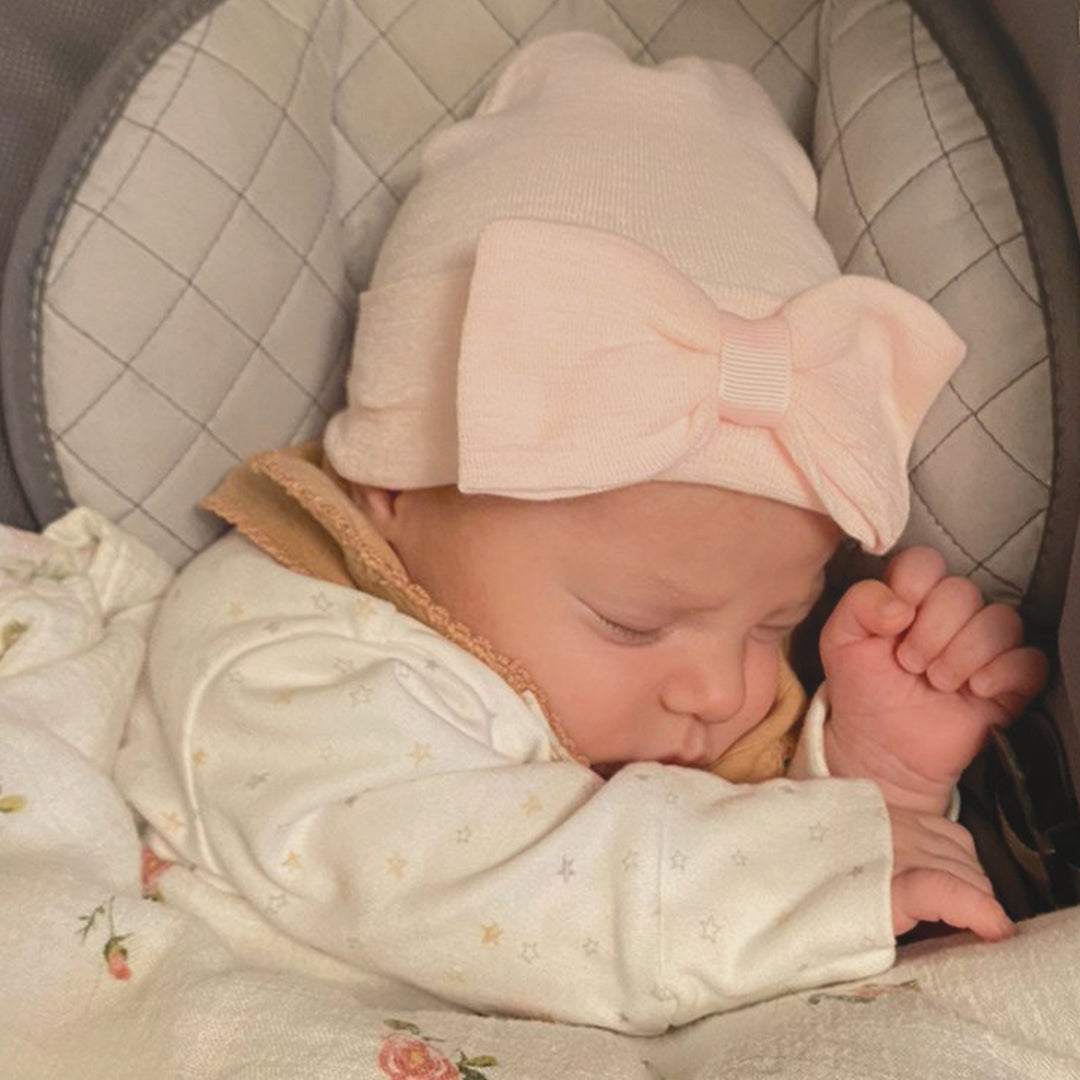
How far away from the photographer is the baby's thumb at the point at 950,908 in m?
0.86

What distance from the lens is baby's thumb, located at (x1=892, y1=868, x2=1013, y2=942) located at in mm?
864

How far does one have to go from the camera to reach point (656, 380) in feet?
3.10

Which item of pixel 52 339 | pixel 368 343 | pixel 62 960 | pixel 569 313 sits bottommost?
pixel 62 960

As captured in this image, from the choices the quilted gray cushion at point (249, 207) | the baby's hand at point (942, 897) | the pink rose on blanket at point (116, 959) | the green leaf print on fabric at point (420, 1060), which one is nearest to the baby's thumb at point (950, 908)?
the baby's hand at point (942, 897)

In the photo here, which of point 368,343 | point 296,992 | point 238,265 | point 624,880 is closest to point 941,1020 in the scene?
point 624,880

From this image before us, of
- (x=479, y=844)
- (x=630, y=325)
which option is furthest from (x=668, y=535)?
(x=479, y=844)

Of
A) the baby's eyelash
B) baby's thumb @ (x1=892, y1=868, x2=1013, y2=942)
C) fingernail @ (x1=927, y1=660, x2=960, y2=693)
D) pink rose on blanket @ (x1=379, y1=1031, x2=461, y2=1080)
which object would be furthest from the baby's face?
pink rose on blanket @ (x1=379, y1=1031, x2=461, y2=1080)

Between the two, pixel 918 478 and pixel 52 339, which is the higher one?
pixel 918 478

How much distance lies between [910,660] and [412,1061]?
504mm

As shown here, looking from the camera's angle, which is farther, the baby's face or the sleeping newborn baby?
the baby's face

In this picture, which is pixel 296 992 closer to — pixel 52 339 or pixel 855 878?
pixel 855 878

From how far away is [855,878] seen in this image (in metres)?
0.87

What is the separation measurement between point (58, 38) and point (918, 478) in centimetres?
73

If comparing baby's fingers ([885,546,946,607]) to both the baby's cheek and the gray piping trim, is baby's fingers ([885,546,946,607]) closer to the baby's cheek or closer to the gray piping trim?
the baby's cheek
